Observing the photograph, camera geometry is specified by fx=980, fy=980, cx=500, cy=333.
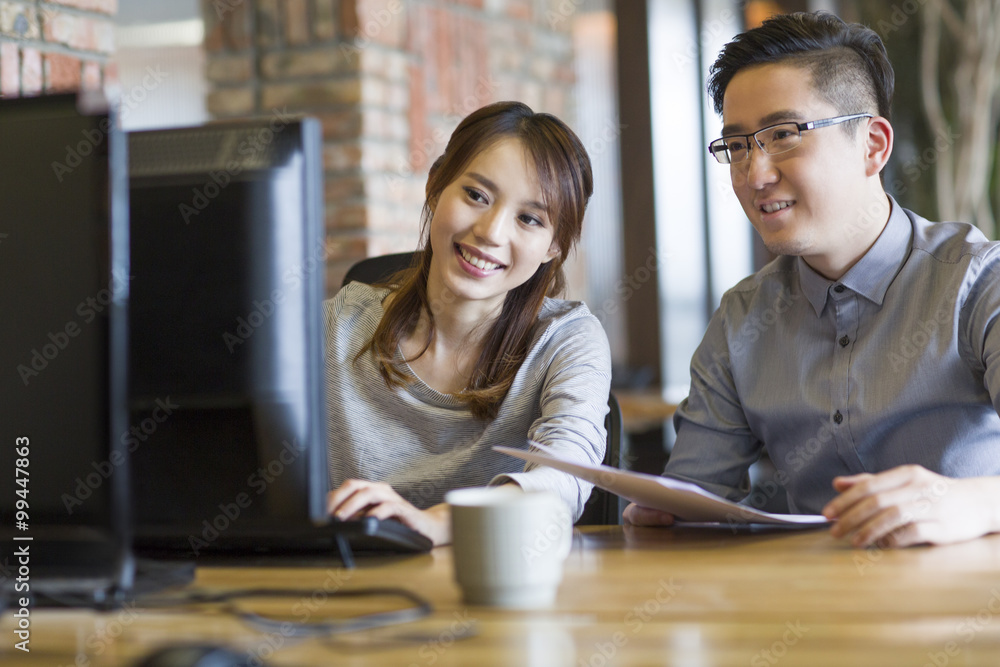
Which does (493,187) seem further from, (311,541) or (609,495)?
(311,541)

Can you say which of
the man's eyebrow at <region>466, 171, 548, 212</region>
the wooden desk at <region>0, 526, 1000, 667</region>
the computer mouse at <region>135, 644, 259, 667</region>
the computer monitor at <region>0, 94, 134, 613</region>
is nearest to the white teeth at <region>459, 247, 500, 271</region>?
the man's eyebrow at <region>466, 171, 548, 212</region>

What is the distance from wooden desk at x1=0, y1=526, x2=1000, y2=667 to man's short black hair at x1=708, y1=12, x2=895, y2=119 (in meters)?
0.75

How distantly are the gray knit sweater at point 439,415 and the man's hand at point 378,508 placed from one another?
320 mm

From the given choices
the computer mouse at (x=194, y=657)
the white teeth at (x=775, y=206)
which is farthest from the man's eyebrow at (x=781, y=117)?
the computer mouse at (x=194, y=657)

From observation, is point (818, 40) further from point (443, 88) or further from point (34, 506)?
point (443, 88)

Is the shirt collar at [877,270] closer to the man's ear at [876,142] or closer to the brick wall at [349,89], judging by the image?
the man's ear at [876,142]

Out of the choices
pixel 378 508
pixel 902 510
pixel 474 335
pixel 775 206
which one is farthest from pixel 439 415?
pixel 902 510

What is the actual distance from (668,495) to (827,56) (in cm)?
77

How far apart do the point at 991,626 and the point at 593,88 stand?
13.0 ft

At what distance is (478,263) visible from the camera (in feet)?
5.12

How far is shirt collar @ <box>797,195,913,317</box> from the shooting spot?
1437mm

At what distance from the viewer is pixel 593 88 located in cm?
443

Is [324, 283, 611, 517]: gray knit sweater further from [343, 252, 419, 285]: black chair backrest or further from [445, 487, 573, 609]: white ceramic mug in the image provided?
[445, 487, 573, 609]: white ceramic mug

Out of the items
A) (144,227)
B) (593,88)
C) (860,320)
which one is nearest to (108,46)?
(144,227)
